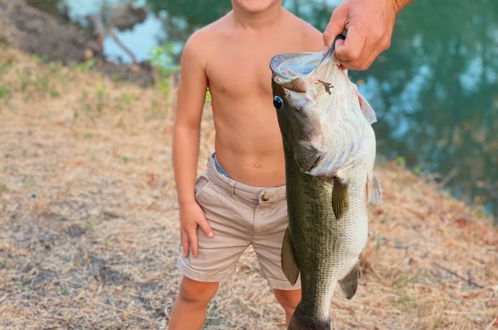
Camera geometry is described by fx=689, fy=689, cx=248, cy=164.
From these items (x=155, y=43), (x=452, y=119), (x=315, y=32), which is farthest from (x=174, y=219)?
(x=155, y=43)

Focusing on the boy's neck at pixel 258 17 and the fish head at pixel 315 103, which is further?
the boy's neck at pixel 258 17

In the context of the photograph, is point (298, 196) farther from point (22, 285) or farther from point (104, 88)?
point (104, 88)

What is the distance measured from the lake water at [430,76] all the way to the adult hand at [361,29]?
4.85 m

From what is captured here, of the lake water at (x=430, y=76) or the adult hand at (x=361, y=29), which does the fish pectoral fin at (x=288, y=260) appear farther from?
the lake water at (x=430, y=76)

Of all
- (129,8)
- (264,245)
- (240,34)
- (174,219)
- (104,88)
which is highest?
(240,34)

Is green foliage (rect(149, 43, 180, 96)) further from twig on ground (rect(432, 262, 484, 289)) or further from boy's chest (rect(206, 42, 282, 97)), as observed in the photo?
boy's chest (rect(206, 42, 282, 97))

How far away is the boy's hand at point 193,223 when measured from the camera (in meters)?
2.45

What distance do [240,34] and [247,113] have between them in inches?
10.7

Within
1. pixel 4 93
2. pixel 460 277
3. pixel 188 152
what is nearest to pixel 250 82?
pixel 188 152

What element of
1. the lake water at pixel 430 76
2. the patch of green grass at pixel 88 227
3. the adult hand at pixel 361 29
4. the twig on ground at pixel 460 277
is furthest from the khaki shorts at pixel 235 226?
the lake water at pixel 430 76

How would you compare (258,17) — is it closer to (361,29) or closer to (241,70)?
(241,70)

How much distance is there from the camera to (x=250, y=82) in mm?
2326

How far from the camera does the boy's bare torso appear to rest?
233cm

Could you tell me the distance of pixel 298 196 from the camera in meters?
2.01
